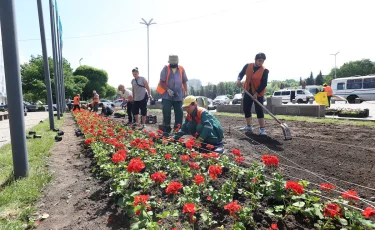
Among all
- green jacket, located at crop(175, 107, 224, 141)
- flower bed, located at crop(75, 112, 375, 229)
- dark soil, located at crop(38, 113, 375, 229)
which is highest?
green jacket, located at crop(175, 107, 224, 141)

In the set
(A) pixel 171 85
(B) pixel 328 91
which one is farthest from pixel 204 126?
(B) pixel 328 91

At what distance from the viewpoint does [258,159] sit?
12.9 ft

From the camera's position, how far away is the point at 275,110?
1224cm

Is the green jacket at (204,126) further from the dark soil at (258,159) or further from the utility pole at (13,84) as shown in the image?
the utility pole at (13,84)

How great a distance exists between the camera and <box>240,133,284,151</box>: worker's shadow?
4.77 m

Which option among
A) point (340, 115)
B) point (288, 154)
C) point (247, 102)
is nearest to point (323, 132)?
point (247, 102)

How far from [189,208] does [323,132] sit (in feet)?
19.1

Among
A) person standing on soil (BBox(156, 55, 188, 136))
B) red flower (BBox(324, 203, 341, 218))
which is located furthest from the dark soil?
person standing on soil (BBox(156, 55, 188, 136))

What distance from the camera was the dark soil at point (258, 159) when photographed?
7.43 ft

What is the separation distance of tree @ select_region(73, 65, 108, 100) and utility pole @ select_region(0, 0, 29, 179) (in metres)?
51.6

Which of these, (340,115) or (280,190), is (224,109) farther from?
(280,190)

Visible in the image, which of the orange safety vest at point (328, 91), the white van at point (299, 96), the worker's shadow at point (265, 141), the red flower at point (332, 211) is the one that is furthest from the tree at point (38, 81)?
the red flower at point (332, 211)

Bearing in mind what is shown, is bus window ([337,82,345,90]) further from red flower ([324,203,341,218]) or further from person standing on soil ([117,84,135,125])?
red flower ([324,203,341,218])

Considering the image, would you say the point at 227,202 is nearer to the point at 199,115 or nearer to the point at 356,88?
the point at 199,115
